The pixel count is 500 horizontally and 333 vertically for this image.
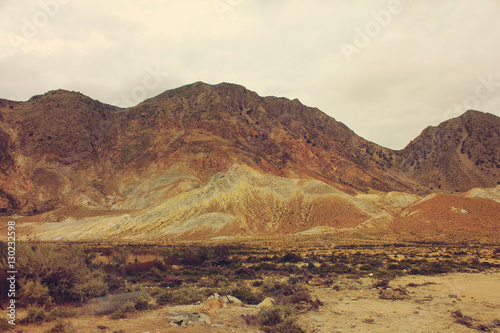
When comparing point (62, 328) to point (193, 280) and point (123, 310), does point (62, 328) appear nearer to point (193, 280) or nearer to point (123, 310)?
point (123, 310)

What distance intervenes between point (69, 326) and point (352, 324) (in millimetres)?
7249

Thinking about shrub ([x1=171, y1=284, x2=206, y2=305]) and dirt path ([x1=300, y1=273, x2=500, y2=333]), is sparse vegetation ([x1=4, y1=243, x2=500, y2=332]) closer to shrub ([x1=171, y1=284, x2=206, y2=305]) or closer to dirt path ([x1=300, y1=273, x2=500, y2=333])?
shrub ([x1=171, y1=284, x2=206, y2=305])

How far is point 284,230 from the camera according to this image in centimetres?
5244

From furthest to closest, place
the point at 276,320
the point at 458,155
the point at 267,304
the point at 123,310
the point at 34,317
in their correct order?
the point at 458,155 → the point at 267,304 → the point at 123,310 → the point at 276,320 → the point at 34,317

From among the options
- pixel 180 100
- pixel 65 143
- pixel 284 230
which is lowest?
pixel 284 230

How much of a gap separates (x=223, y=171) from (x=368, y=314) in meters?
87.2

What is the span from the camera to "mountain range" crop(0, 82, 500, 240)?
5503 cm

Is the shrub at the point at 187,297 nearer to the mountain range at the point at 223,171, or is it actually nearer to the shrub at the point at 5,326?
the shrub at the point at 5,326

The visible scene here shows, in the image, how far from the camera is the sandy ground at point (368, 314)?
7.90 m

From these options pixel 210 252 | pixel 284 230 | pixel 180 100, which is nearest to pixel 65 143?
pixel 180 100

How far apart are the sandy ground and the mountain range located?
123 feet

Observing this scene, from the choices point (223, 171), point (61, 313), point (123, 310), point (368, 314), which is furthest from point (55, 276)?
point (223, 171)

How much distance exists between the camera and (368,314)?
9242 millimetres

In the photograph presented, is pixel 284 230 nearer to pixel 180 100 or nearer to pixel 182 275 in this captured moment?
pixel 182 275
